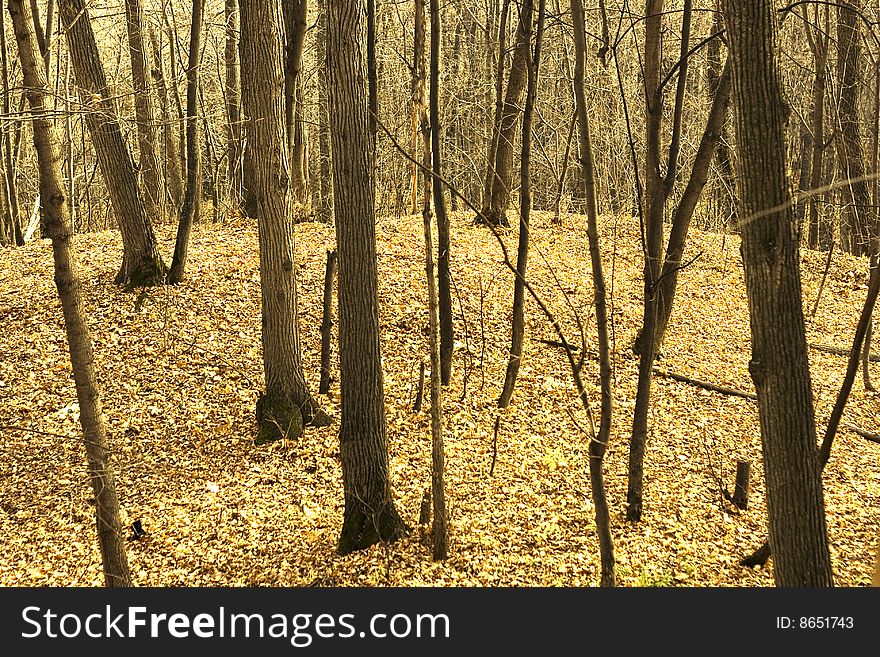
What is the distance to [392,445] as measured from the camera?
8.38 m

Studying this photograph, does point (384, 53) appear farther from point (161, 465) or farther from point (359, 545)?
point (359, 545)

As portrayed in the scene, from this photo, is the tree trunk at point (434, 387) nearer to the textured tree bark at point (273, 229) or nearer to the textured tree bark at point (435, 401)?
the textured tree bark at point (435, 401)

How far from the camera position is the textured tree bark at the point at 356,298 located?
599cm

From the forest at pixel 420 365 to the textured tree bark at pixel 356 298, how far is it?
0.02m

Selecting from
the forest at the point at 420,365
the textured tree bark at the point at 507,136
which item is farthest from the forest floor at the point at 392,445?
the textured tree bark at the point at 507,136

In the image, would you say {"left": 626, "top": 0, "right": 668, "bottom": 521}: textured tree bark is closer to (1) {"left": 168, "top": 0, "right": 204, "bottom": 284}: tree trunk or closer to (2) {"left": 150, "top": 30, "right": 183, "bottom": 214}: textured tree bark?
(1) {"left": 168, "top": 0, "right": 204, "bottom": 284}: tree trunk

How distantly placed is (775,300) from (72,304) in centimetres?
453

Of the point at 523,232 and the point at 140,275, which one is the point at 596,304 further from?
the point at 140,275

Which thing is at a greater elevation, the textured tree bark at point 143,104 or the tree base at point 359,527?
the textured tree bark at point 143,104

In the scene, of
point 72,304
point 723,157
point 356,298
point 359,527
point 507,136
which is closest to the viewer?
point 72,304

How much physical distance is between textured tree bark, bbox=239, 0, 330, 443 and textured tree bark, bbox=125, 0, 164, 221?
12.8ft

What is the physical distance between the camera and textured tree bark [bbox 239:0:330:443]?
26.2 ft

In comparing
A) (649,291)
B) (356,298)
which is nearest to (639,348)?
(649,291)

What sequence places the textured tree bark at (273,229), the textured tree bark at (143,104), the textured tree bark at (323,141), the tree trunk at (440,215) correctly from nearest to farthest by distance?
the textured tree bark at (273,229) < the tree trunk at (440,215) < the textured tree bark at (143,104) < the textured tree bark at (323,141)
